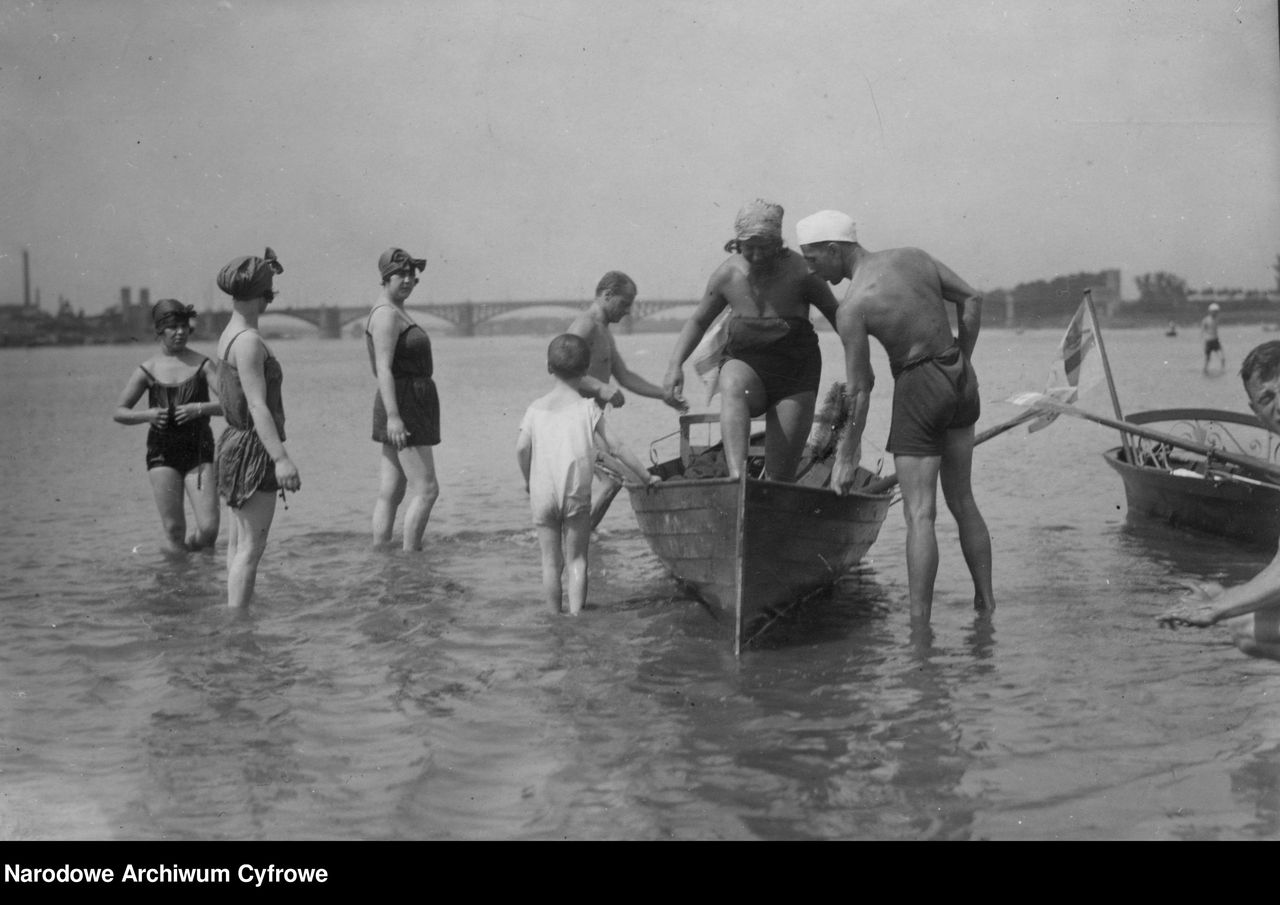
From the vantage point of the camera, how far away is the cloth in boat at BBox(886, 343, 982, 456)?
6500mm

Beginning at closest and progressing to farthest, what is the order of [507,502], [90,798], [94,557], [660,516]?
[90,798]
[660,516]
[94,557]
[507,502]

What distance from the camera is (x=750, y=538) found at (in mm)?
6293

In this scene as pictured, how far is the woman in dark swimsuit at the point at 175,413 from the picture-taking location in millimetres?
8688

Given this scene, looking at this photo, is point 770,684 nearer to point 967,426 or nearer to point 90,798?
point 967,426

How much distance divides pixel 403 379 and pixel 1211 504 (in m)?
6.01

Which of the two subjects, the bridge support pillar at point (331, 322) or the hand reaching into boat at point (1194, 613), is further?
the bridge support pillar at point (331, 322)

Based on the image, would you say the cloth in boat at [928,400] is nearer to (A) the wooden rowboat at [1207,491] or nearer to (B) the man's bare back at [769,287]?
(B) the man's bare back at [769,287]

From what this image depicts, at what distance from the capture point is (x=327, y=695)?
5871 mm

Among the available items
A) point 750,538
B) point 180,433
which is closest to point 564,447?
point 750,538

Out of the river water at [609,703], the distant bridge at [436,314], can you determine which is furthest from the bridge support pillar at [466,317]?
the river water at [609,703]

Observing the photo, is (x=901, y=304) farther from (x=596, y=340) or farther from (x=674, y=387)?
(x=596, y=340)

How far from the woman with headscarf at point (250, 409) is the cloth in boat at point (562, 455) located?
1.25m

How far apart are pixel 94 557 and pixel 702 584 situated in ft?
18.9
